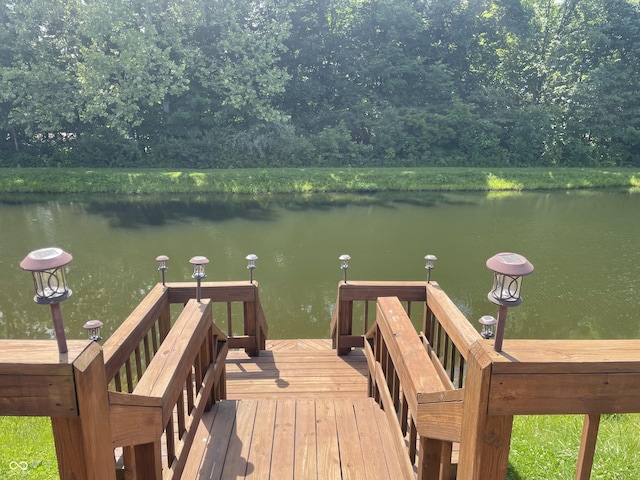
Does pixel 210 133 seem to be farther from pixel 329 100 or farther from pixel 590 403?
pixel 590 403

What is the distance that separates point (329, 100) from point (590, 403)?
23996mm

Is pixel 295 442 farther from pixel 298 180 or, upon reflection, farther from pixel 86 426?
pixel 298 180

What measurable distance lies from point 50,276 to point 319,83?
23.7m

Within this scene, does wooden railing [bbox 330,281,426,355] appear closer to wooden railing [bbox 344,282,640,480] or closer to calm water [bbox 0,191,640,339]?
calm water [bbox 0,191,640,339]

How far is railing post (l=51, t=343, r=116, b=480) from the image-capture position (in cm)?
132

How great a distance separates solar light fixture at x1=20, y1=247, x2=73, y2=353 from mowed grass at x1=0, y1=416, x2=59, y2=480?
1823 millimetres

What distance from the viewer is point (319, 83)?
78.2 feet

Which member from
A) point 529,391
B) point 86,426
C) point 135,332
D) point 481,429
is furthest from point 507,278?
point 135,332

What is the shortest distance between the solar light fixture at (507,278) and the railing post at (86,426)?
3.75 ft

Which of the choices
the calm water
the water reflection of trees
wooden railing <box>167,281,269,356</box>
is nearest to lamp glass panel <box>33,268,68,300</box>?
wooden railing <box>167,281,269,356</box>

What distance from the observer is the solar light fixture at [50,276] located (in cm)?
136

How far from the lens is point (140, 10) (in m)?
19.9

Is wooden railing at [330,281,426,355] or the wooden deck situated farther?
wooden railing at [330,281,426,355]

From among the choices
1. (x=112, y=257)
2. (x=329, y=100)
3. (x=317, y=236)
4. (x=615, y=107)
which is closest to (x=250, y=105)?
(x=329, y=100)
